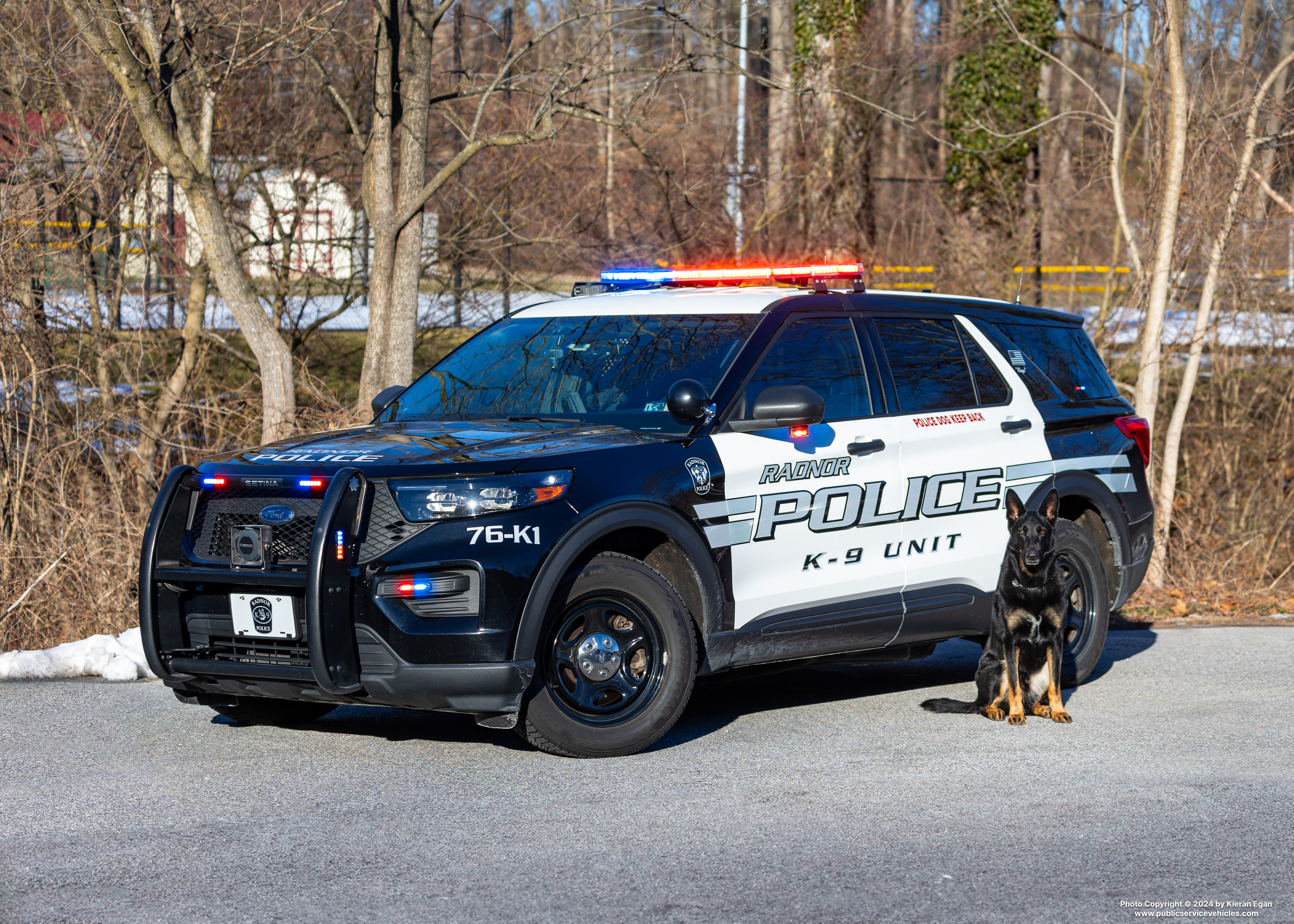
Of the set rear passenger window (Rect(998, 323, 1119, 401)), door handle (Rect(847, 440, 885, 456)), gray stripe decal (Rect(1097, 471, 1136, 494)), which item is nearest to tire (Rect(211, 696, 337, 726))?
door handle (Rect(847, 440, 885, 456))

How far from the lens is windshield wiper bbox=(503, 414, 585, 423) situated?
642 centimetres

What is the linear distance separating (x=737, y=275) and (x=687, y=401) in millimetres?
1571

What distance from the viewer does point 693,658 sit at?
6.06m

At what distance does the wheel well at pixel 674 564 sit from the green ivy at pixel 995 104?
14.2 m

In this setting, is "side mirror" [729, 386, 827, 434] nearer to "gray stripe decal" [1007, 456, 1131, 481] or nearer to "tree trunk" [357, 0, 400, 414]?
"gray stripe decal" [1007, 456, 1131, 481]

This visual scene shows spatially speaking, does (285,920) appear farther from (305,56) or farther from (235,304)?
(305,56)

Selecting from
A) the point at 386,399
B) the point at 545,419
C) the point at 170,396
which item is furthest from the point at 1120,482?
the point at 170,396

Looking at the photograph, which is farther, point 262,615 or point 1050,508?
point 1050,508

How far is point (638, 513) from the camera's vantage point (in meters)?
5.86

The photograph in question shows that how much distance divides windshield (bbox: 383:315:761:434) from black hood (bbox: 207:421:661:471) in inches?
7.1

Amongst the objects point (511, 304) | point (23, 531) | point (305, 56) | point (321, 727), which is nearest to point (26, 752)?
point (321, 727)

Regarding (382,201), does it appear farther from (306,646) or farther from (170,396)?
(306,646)

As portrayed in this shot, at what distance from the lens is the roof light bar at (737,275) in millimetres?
7109

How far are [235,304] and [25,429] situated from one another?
6.38 ft
